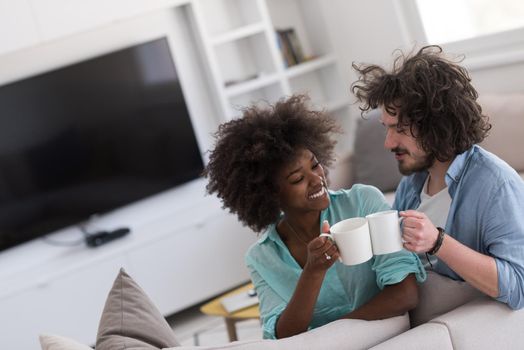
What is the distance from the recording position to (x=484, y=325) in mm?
1701

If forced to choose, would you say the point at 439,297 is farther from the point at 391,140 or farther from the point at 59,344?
the point at 59,344

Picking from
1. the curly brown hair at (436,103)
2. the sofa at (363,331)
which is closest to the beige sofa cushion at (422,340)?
the sofa at (363,331)

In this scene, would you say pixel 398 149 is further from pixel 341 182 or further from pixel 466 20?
pixel 466 20

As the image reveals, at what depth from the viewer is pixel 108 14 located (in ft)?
15.1

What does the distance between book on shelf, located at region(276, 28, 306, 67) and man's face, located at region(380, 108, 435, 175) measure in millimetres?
3333

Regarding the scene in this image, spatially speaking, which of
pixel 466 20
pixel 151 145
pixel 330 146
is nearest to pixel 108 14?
pixel 151 145

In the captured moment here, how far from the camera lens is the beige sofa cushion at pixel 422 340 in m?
1.60

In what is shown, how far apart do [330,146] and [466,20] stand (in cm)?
278

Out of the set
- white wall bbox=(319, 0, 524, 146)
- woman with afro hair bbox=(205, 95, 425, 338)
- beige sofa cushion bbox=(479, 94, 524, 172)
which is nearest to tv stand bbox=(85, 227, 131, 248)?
white wall bbox=(319, 0, 524, 146)

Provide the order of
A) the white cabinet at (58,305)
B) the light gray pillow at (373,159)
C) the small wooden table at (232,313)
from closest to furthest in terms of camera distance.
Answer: the small wooden table at (232,313) < the light gray pillow at (373,159) < the white cabinet at (58,305)

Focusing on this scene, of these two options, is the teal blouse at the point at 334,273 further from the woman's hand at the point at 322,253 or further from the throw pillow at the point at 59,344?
the throw pillow at the point at 59,344

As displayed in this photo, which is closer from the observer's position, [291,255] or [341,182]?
[291,255]

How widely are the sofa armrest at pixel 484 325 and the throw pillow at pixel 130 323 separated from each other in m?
0.56

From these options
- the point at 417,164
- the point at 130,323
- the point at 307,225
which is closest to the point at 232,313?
the point at 307,225
